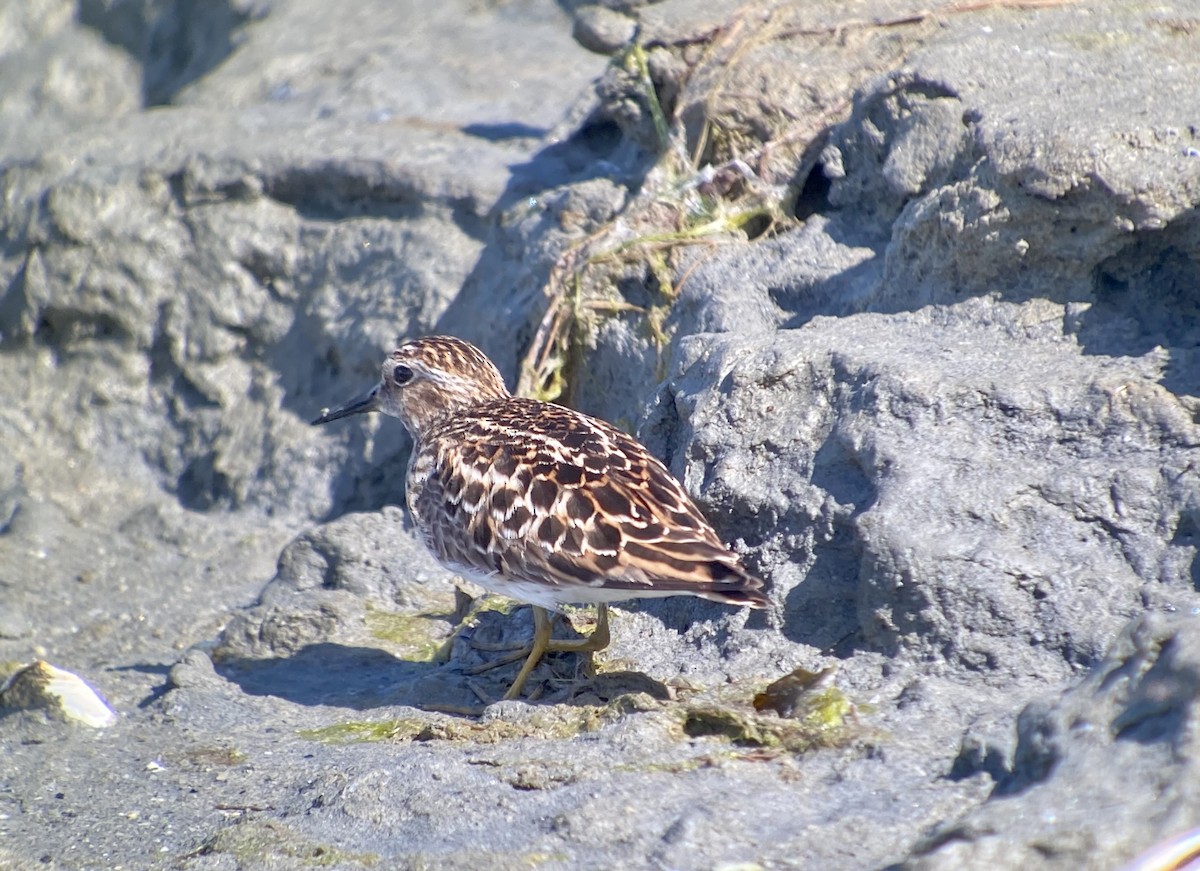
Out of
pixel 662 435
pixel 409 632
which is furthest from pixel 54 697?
pixel 662 435

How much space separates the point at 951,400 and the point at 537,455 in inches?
52.9

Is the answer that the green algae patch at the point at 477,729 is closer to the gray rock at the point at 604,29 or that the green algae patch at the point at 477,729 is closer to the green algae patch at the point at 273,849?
the green algae patch at the point at 273,849

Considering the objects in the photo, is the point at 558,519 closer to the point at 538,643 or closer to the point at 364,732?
→ the point at 538,643

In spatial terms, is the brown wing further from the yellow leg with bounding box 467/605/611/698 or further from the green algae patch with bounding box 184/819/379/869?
the green algae patch with bounding box 184/819/379/869

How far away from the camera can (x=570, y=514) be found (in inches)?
167

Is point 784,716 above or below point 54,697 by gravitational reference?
above

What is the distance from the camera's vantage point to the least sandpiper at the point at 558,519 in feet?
13.3

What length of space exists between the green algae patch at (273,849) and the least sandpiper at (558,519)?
43.1 inches

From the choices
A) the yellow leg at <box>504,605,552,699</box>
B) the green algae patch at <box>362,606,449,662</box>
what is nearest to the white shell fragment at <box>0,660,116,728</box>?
the green algae patch at <box>362,606,449,662</box>

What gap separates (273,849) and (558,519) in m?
1.34

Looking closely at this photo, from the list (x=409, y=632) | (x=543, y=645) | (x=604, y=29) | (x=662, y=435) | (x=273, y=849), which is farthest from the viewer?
(x=604, y=29)

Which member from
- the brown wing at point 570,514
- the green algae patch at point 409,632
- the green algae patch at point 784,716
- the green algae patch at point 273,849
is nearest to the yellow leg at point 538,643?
the brown wing at point 570,514

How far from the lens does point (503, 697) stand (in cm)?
454

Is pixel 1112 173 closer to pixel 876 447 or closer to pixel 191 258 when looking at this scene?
pixel 876 447
